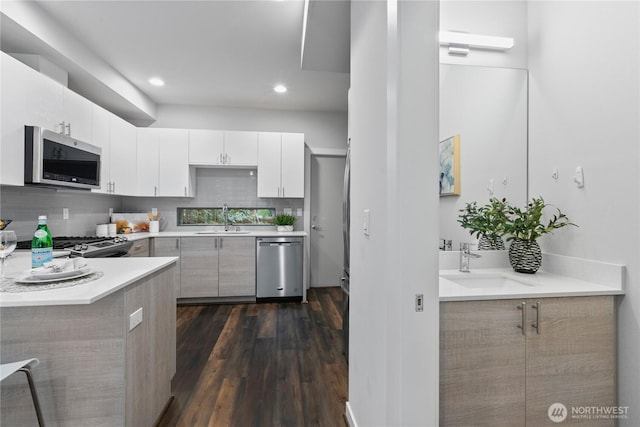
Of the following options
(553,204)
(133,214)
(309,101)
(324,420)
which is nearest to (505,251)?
(553,204)

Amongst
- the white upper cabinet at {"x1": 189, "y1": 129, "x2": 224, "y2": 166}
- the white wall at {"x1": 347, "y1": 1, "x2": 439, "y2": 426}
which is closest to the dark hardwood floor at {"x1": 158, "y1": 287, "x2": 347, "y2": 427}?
the white wall at {"x1": 347, "y1": 1, "x2": 439, "y2": 426}

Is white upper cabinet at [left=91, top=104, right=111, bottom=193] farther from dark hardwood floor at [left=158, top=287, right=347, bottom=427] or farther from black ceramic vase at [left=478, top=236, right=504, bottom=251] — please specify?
black ceramic vase at [left=478, top=236, right=504, bottom=251]

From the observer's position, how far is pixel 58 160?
91.1 inches

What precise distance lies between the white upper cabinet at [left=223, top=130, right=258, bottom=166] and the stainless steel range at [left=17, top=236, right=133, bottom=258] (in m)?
1.64

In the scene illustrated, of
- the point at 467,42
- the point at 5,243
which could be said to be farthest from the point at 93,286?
the point at 467,42

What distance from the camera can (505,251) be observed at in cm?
197

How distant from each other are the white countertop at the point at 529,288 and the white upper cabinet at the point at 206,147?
333 cm

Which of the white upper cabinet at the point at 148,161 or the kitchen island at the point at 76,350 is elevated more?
the white upper cabinet at the point at 148,161

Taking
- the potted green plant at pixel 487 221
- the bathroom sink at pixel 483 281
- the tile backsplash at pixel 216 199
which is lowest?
the bathroom sink at pixel 483 281

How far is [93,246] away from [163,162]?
1.71 m

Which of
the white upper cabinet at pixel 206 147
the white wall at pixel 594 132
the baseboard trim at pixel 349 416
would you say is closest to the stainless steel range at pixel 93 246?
the white upper cabinet at pixel 206 147

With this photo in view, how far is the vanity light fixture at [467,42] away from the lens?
1876 millimetres

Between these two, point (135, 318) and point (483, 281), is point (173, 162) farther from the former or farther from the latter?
point (483, 281)

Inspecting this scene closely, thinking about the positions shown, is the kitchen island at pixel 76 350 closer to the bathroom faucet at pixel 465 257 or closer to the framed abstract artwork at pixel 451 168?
the bathroom faucet at pixel 465 257
